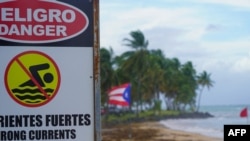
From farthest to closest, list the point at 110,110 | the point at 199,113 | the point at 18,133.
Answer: the point at 199,113, the point at 110,110, the point at 18,133

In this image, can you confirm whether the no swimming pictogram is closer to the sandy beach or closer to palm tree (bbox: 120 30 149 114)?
the sandy beach

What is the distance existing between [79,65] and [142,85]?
80260 millimetres

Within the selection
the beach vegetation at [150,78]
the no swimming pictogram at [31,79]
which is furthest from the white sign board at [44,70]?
the beach vegetation at [150,78]

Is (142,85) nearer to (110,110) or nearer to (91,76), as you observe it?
(110,110)

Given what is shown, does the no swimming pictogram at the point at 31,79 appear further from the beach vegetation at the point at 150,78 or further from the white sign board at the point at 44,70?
the beach vegetation at the point at 150,78

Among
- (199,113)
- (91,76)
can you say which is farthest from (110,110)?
(91,76)

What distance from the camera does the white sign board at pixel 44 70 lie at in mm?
3311

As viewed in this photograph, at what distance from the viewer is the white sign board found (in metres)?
3.31

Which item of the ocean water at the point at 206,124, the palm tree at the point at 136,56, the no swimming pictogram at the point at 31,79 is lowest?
the ocean water at the point at 206,124

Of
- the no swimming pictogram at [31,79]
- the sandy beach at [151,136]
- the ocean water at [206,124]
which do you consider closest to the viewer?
the no swimming pictogram at [31,79]

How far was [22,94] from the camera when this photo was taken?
3.33 metres

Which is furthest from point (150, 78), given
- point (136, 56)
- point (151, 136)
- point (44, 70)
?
point (44, 70)

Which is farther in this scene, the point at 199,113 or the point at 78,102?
the point at 199,113

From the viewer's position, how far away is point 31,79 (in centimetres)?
331
